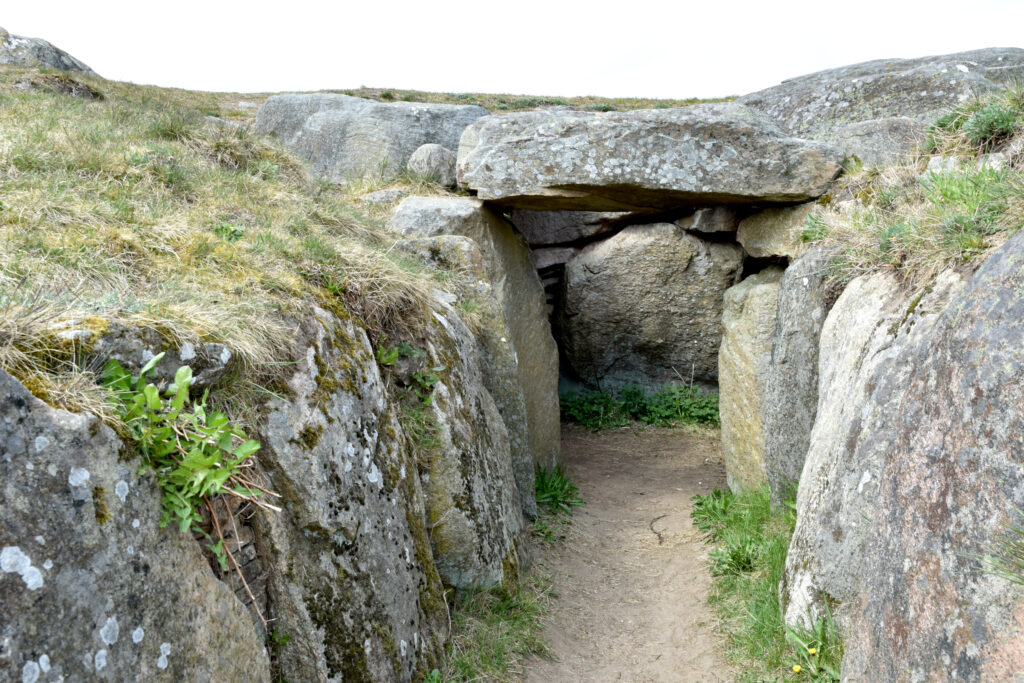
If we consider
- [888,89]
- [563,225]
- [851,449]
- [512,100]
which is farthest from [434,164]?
[512,100]

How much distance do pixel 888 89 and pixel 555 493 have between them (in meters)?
6.54

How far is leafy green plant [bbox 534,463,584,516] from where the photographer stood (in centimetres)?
693

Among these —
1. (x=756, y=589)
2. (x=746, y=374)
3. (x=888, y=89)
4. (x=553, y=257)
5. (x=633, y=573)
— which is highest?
(x=888, y=89)

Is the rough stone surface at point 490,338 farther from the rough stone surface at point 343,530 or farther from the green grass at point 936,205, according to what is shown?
the green grass at point 936,205

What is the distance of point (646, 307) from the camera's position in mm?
9656

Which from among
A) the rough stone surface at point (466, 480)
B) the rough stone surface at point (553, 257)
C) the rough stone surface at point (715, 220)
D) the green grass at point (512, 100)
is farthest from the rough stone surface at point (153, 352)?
the green grass at point (512, 100)

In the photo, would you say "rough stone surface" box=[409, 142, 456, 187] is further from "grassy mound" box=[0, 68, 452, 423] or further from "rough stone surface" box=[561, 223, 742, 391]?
"rough stone surface" box=[561, 223, 742, 391]

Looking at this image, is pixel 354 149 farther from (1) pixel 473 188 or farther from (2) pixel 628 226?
(2) pixel 628 226

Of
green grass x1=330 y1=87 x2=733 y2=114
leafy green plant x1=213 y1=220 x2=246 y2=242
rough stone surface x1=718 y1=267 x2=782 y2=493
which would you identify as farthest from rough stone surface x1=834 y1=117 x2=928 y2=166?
green grass x1=330 y1=87 x2=733 y2=114

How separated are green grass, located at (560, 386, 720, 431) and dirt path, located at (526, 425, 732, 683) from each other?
656 mm

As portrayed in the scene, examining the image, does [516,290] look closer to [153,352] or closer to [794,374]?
[794,374]

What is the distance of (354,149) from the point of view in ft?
32.6

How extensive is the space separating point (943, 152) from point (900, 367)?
3.01 m

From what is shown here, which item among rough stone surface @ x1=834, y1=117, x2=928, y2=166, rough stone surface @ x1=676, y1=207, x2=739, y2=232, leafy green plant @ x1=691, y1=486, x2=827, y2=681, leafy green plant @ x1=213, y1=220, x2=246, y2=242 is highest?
rough stone surface @ x1=834, y1=117, x2=928, y2=166
